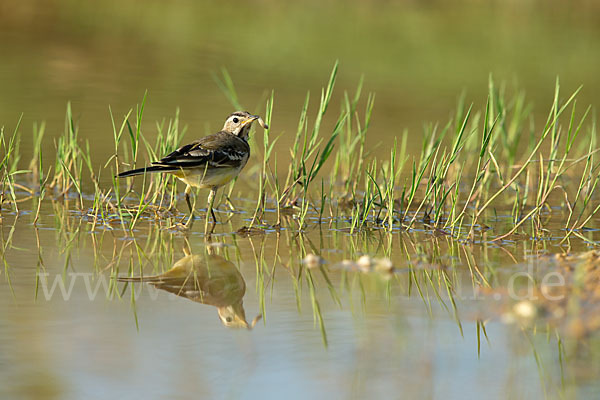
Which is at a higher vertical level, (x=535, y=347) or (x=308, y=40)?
(x=308, y=40)

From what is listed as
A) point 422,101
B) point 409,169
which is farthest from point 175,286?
point 422,101

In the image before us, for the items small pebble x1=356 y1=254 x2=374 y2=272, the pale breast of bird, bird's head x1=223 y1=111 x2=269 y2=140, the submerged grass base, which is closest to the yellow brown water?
small pebble x1=356 y1=254 x2=374 y2=272

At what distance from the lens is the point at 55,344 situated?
429 centimetres

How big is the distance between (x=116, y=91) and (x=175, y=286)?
8174 mm

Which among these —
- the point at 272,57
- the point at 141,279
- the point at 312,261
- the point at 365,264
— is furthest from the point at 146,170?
the point at 272,57

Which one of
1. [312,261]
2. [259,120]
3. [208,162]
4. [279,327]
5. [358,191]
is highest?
[259,120]

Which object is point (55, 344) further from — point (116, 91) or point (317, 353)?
point (116, 91)

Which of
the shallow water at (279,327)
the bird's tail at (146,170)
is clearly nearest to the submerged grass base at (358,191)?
the bird's tail at (146,170)

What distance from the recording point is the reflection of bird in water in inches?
194

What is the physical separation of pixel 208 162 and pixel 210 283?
5.00ft

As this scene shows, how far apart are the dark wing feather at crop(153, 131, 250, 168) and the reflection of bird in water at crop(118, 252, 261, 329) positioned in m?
0.87

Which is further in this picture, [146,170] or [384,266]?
[146,170]

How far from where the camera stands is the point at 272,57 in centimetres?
1656

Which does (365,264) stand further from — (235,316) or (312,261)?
(235,316)
